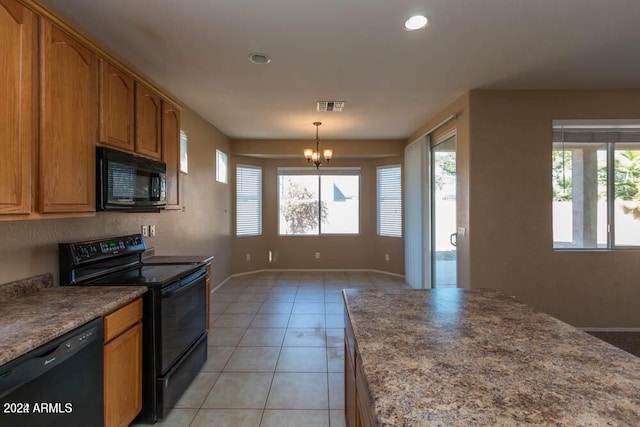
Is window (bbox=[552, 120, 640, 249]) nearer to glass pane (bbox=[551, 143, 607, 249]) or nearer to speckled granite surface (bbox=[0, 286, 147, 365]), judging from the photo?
glass pane (bbox=[551, 143, 607, 249])

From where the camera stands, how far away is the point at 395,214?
6.13m

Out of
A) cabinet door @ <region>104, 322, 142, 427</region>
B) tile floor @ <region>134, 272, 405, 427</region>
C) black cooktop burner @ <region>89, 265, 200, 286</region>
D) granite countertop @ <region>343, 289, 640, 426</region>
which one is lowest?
tile floor @ <region>134, 272, 405, 427</region>

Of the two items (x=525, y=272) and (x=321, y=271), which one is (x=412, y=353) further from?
(x=321, y=271)

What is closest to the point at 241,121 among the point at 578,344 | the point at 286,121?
the point at 286,121

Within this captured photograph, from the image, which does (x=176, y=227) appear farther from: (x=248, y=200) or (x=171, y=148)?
(x=248, y=200)

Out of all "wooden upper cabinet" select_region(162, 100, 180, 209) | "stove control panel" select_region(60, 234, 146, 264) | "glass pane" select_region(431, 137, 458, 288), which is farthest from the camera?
"glass pane" select_region(431, 137, 458, 288)

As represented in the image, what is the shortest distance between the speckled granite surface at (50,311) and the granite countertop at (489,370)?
1.27 metres

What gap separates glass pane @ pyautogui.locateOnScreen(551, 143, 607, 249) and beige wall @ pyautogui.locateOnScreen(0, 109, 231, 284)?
432 cm

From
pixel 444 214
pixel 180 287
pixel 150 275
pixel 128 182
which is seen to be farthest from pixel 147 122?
pixel 444 214

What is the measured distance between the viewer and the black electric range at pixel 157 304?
200cm

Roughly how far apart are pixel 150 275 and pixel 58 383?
942 millimetres

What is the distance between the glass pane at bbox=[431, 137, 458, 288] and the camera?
13.3ft

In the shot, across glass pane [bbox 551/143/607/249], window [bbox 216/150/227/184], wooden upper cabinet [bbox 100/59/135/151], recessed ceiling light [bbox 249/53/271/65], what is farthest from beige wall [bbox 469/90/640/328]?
window [bbox 216/150/227/184]

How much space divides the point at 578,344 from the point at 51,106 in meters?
2.66
